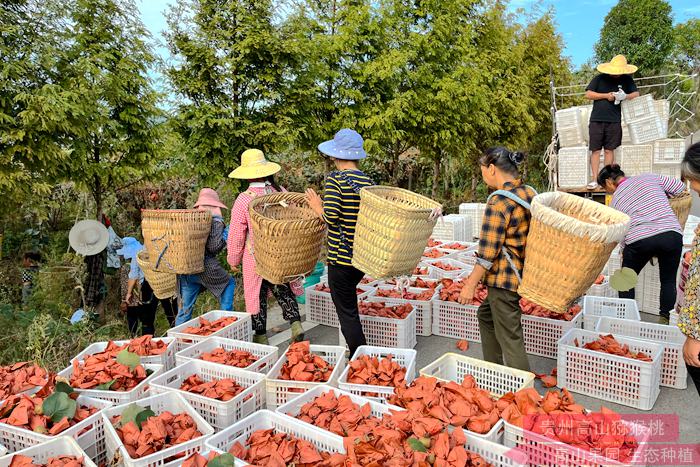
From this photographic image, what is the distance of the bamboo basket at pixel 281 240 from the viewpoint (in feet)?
11.9

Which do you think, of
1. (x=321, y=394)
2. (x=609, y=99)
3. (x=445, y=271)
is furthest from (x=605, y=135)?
(x=321, y=394)

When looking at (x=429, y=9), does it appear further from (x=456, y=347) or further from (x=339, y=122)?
(x=456, y=347)

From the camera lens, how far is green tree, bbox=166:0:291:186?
6156 mm

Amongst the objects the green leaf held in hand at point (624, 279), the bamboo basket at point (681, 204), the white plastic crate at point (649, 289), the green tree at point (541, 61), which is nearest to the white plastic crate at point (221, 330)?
the green leaf held in hand at point (624, 279)

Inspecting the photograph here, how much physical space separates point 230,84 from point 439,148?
552cm

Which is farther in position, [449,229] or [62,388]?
[449,229]

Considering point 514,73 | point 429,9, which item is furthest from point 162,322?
point 514,73

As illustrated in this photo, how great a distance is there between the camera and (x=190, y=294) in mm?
4645

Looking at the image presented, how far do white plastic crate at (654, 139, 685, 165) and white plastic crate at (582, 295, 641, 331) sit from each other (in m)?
4.37

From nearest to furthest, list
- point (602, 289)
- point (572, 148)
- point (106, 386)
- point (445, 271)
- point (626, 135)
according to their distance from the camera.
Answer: point (106, 386)
point (602, 289)
point (445, 271)
point (572, 148)
point (626, 135)

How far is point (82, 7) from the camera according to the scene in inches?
209

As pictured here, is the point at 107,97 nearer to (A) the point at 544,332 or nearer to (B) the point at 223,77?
(B) the point at 223,77

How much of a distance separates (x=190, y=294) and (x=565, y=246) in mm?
3312

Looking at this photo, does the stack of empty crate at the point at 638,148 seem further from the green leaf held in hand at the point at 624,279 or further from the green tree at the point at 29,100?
the green tree at the point at 29,100
